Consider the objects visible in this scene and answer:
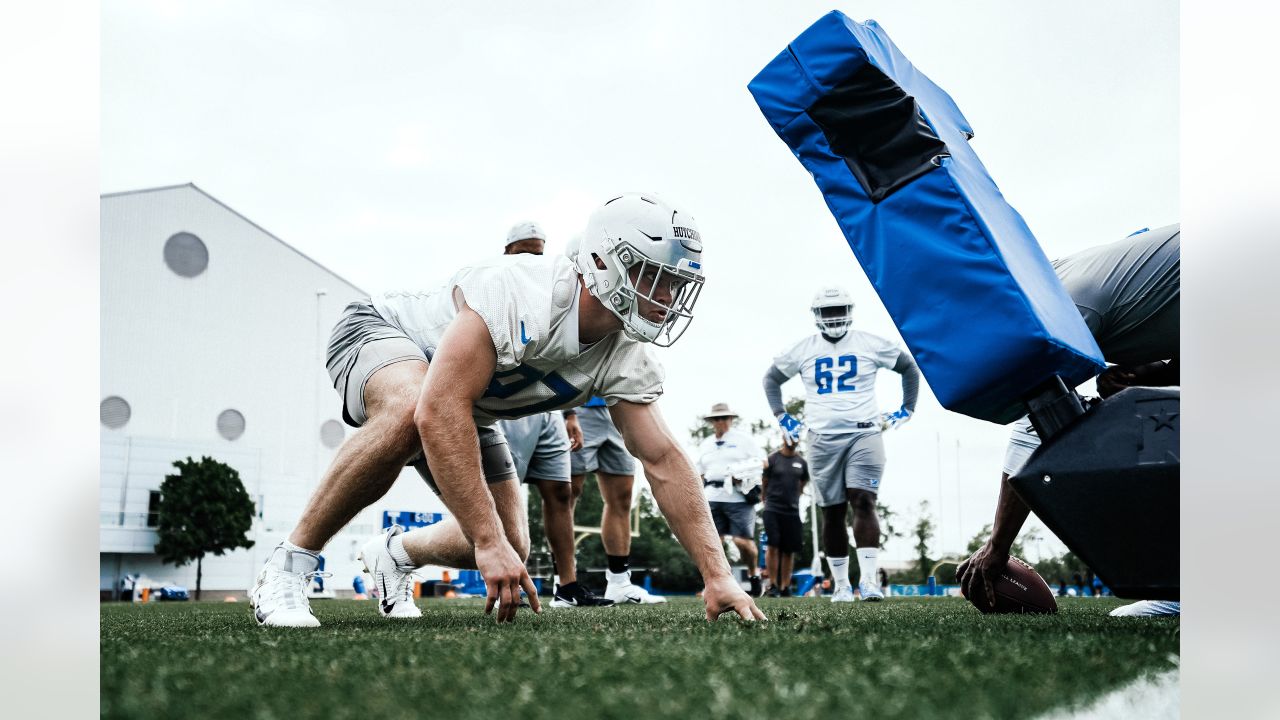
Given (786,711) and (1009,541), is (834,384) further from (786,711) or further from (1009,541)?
(786,711)

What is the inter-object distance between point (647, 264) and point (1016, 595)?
2031 millimetres

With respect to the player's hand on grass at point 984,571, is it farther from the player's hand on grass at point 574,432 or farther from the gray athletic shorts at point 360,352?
the player's hand on grass at point 574,432

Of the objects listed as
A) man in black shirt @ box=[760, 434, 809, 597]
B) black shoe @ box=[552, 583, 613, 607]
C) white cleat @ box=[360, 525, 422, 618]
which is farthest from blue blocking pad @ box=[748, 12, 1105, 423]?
man in black shirt @ box=[760, 434, 809, 597]

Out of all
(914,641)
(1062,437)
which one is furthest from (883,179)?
(914,641)

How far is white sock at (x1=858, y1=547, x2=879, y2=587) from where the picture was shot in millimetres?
7465

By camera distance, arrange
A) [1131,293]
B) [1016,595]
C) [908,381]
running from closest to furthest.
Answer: [1131,293], [1016,595], [908,381]

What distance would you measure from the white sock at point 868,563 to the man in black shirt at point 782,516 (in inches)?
107

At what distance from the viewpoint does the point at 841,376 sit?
7988 millimetres

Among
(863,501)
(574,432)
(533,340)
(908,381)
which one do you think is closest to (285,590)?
(533,340)

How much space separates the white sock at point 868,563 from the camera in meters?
7.46

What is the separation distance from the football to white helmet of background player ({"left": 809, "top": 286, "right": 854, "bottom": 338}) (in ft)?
14.6

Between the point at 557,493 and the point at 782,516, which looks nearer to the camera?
the point at 557,493

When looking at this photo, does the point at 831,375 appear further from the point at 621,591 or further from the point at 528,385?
the point at 528,385
